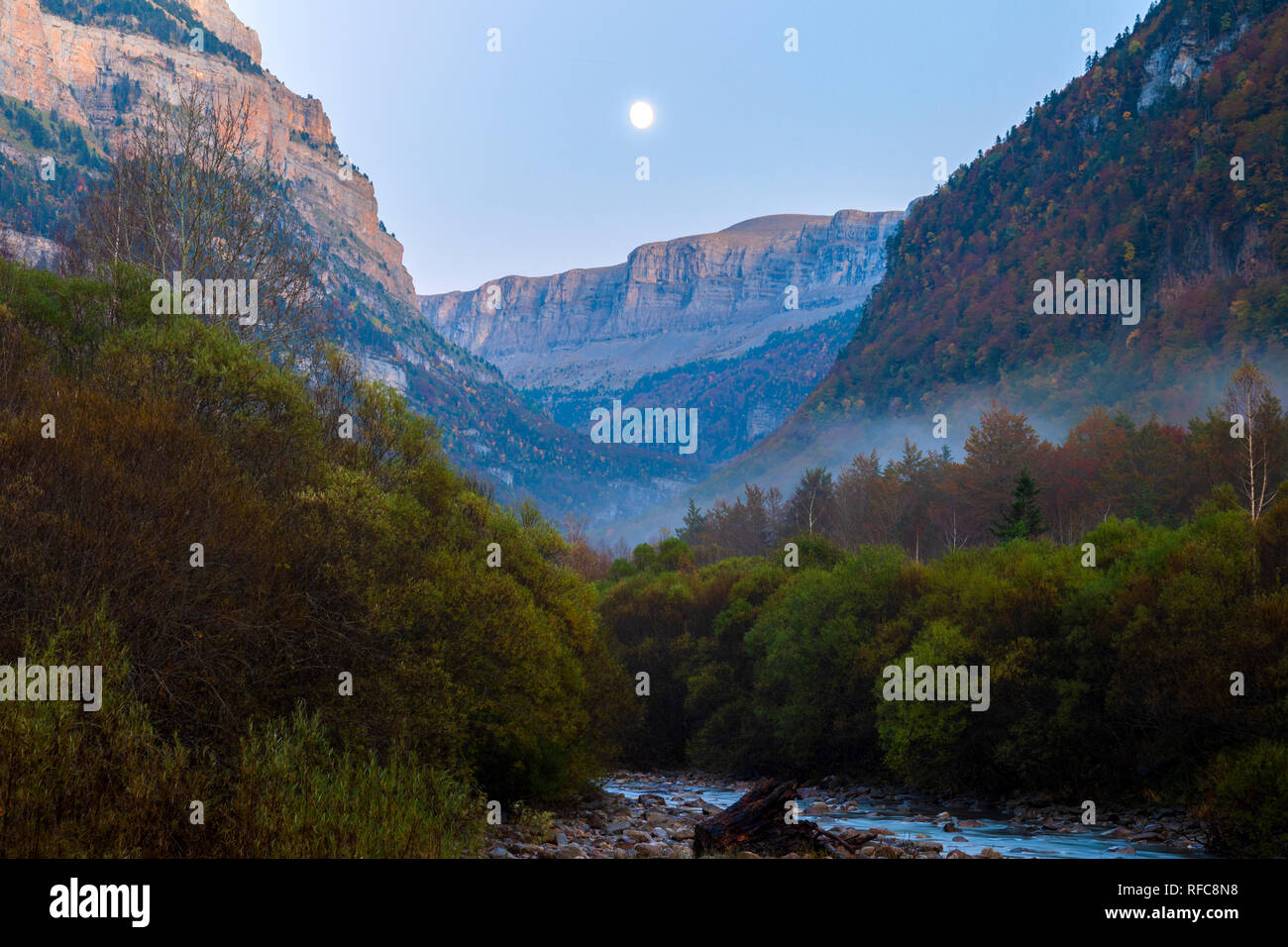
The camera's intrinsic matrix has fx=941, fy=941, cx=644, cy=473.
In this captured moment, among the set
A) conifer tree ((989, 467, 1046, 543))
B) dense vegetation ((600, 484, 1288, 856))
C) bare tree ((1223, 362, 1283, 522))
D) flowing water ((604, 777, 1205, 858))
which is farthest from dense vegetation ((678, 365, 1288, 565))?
flowing water ((604, 777, 1205, 858))

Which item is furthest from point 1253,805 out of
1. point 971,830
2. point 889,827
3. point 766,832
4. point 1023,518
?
point 1023,518

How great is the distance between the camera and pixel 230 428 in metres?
28.5

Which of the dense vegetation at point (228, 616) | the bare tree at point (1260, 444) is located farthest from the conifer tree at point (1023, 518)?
the dense vegetation at point (228, 616)

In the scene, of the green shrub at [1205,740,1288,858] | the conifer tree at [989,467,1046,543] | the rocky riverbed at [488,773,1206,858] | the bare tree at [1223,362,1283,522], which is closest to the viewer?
the green shrub at [1205,740,1288,858]

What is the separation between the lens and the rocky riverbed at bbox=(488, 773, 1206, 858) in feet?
101

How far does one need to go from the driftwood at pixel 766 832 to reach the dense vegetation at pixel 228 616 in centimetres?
695

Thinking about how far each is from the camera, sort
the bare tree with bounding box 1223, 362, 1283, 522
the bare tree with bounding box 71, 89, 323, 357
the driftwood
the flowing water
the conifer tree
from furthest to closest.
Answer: the conifer tree, the bare tree with bounding box 1223, 362, 1283, 522, the bare tree with bounding box 71, 89, 323, 357, the flowing water, the driftwood

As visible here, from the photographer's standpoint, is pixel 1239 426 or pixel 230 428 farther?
pixel 1239 426

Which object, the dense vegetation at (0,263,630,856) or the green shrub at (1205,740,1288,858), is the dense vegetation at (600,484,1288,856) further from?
the dense vegetation at (0,263,630,856)

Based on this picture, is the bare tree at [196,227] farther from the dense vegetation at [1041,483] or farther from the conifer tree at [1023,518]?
the conifer tree at [1023,518]

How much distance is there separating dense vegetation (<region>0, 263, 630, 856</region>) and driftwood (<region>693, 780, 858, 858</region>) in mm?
6948
